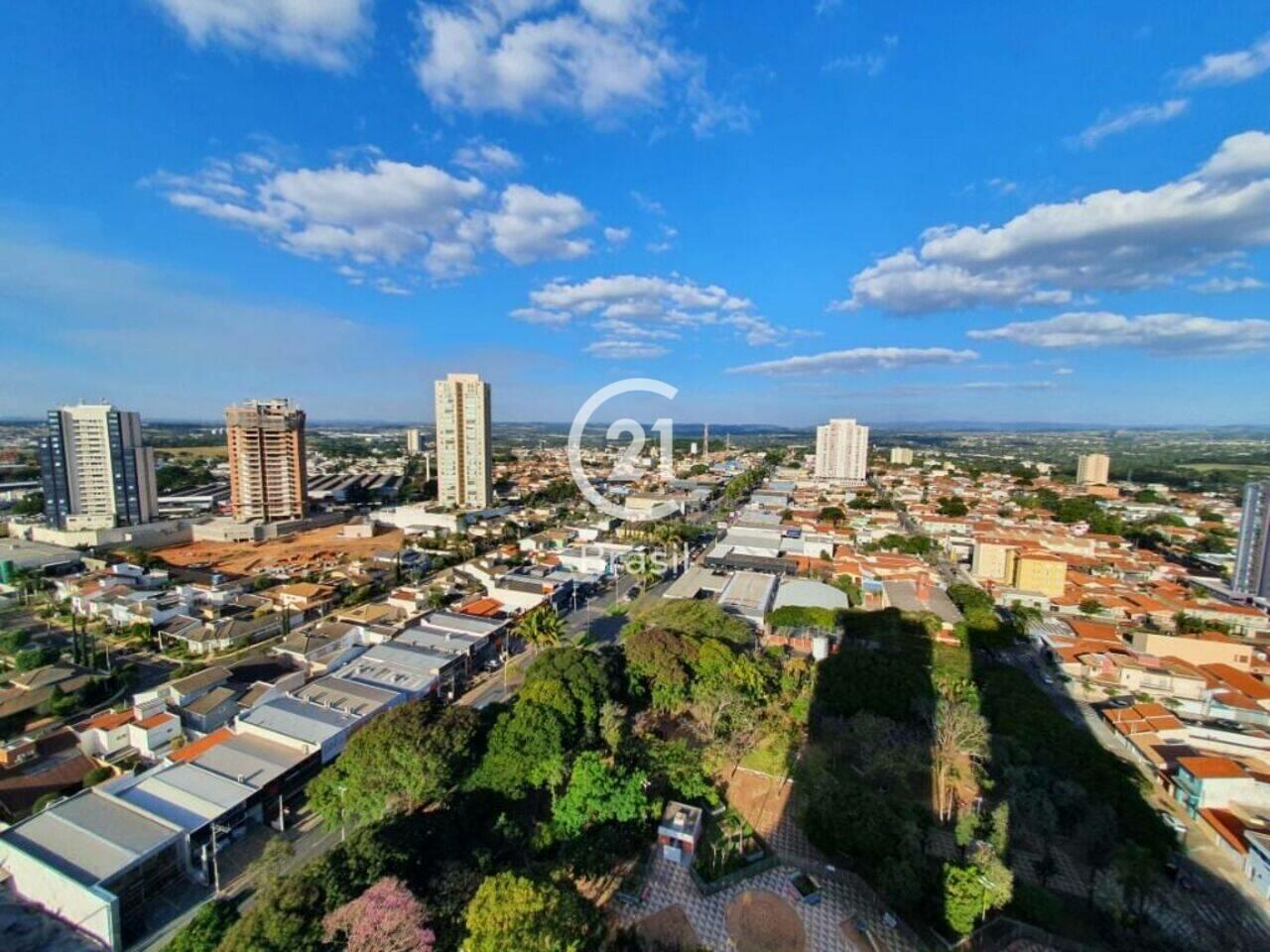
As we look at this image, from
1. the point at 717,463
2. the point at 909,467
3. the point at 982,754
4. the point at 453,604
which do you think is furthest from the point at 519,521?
the point at 909,467

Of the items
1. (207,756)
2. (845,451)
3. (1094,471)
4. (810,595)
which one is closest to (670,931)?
(207,756)

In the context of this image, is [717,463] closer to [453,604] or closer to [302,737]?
[453,604]

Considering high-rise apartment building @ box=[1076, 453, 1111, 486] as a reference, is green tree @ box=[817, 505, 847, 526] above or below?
below

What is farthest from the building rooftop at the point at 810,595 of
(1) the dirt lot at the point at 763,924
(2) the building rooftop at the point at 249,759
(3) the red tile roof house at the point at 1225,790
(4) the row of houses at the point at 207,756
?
(2) the building rooftop at the point at 249,759

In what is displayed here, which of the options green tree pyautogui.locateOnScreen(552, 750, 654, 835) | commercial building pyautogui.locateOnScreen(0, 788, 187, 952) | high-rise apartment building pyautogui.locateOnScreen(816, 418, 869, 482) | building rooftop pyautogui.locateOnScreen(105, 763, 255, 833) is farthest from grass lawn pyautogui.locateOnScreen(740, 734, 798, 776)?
high-rise apartment building pyautogui.locateOnScreen(816, 418, 869, 482)

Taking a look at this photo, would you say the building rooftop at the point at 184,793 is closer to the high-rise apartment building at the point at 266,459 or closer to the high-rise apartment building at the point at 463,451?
the high-rise apartment building at the point at 266,459

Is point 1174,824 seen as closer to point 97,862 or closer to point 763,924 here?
point 763,924

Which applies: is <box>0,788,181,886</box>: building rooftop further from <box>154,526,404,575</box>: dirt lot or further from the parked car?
<box>154,526,404,575</box>: dirt lot
